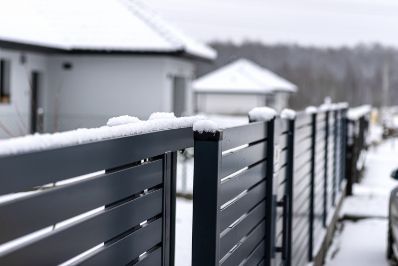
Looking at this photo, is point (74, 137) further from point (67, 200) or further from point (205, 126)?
point (205, 126)

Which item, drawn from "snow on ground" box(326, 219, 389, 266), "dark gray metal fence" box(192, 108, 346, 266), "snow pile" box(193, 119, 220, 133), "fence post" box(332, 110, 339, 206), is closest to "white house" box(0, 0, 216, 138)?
"fence post" box(332, 110, 339, 206)

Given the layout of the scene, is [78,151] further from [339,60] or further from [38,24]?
[339,60]

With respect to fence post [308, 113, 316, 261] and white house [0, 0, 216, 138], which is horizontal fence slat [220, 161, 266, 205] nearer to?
fence post [308, 113, 316, 261]

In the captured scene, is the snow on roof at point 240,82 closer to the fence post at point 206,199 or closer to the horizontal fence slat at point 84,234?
the fence post at point 206,199

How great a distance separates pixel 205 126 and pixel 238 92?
153 feet

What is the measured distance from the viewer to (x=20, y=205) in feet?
4.70

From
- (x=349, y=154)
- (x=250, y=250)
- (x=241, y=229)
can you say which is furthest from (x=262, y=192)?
(x=349, y=154)

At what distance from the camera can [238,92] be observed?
48969mm

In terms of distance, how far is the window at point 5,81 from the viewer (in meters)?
17.5

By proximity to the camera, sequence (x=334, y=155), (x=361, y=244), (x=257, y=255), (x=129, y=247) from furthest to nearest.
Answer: (x=334, y=155)
(x=361, y=244)
(x=257, y=255)
(x=129, y=247)

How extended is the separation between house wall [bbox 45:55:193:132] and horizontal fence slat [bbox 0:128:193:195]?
17675 mm

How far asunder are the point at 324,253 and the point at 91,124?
13134 mm

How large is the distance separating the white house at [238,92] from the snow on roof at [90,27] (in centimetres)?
2580

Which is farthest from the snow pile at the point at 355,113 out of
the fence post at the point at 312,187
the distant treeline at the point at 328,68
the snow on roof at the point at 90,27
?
the distant treeline at the point at 328,68
